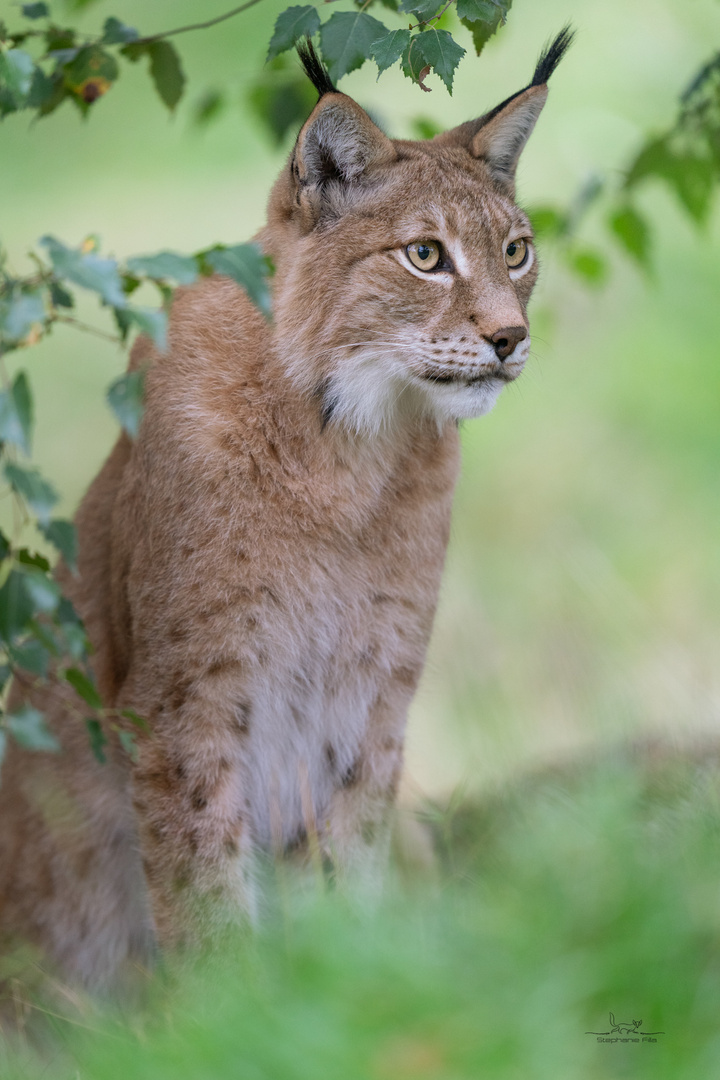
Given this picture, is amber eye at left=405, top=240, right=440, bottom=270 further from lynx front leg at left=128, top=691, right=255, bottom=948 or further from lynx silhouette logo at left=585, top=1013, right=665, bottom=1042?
lynx silhouette logo at left=585, top=1013, right=665, bottom=1042

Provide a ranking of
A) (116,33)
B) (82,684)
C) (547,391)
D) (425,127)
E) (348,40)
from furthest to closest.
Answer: (547,391) → (425,127) → (116,33) → (348,40) → (82,684)

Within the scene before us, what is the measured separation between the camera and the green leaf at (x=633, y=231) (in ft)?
13.6

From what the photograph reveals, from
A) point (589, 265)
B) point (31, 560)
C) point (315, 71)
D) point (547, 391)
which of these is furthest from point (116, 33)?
point (547, 391)

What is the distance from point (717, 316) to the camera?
7.36 meters

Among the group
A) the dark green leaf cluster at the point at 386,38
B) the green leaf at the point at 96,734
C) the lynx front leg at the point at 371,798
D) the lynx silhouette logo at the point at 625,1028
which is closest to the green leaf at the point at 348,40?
the dark green leaf cluster at the point at 386,38

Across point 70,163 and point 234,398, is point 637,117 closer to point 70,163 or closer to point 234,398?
point 70,163

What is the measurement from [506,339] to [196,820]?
1.48 m

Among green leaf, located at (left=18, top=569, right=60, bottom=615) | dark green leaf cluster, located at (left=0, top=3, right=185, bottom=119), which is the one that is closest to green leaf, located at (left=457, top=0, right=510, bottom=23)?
dark green leaf cluster, located at (left=0, top=3, right=185, bottom=119)

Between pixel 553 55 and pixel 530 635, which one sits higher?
pixel 553 55

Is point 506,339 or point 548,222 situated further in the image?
point 548,222

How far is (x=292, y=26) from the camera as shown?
9.05 feet

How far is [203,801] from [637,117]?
6479mm

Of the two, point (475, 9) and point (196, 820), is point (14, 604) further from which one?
point (475, 9)

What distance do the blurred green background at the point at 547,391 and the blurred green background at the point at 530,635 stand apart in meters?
0.02
